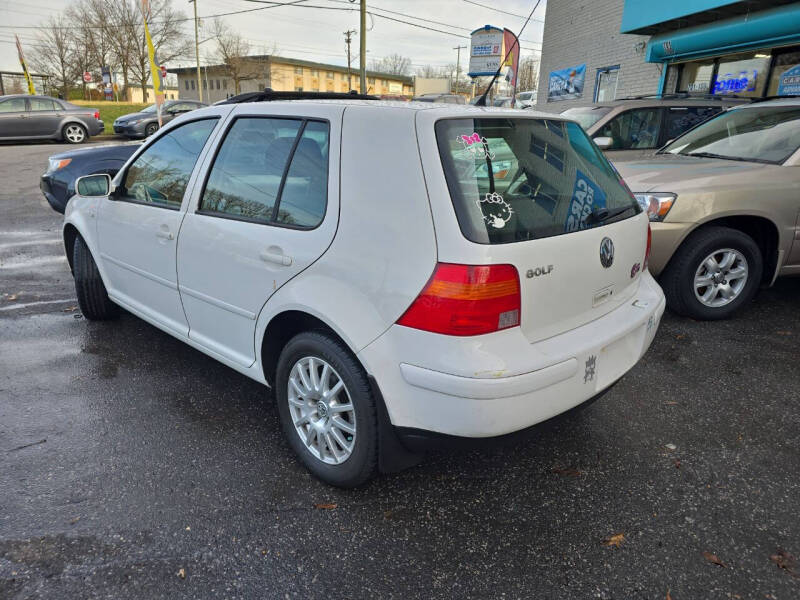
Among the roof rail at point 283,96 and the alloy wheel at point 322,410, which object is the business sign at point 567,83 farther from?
the alloy wheel at point 322,410

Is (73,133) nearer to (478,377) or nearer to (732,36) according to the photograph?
(732,36)

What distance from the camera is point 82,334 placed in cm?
428

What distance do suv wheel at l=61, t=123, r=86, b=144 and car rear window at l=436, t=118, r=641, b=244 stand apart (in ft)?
67.7

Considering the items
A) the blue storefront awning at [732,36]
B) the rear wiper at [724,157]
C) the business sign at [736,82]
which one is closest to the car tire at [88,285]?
the rear wiper at [724,157]

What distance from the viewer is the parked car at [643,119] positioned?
7.33 m

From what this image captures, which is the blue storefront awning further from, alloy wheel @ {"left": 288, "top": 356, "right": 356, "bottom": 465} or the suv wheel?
the suv wheel

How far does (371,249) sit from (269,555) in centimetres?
124

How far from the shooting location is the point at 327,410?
8.06ft

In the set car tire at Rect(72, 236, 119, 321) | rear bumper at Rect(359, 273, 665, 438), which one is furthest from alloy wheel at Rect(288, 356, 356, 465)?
car tire at Rect(72, 236, 119, 321)

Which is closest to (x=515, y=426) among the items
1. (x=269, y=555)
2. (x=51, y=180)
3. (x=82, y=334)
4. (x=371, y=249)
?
Answer: (x=371, y=249)

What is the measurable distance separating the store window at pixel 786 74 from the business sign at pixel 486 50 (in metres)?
10.3

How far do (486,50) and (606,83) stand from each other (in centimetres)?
684

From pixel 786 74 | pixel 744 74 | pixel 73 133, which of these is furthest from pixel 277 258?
pixel 73 133

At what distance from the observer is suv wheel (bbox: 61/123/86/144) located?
61.7 feet
